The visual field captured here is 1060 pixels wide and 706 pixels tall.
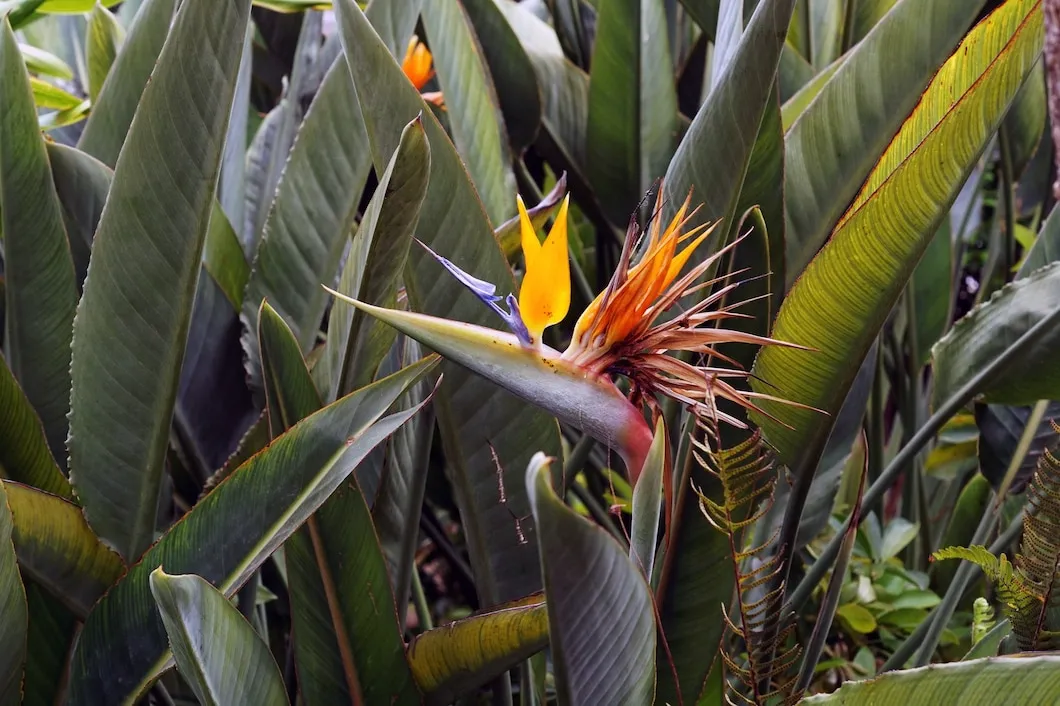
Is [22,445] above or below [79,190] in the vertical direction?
below

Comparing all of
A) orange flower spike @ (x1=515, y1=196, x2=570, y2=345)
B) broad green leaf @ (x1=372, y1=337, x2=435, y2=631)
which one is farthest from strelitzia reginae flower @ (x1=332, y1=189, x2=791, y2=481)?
broad green leaf @ (x1=372, y1=337, x2=435, y2=631)

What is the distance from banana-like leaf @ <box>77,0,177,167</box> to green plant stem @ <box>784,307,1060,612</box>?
62 centimetres

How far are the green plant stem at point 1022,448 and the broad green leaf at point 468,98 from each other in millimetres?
444

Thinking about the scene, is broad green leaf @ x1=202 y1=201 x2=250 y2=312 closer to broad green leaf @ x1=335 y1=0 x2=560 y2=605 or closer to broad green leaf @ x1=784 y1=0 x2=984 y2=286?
broad green leaf @ x1=335 y1=0 x2=560 y2=605

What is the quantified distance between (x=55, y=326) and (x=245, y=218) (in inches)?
14.2

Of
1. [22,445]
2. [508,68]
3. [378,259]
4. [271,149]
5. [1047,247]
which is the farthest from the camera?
[271,149]

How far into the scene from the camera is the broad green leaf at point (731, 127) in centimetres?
49

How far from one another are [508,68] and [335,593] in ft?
1.86

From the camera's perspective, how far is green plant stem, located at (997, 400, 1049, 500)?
0.75m

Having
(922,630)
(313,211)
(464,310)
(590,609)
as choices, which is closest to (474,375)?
(464,310)

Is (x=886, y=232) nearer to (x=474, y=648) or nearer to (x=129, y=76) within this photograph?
(x=474, y=648)

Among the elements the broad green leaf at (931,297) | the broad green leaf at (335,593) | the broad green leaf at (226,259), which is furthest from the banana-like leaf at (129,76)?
the broad green leaf at (931,297)

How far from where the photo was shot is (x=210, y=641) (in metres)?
0.44

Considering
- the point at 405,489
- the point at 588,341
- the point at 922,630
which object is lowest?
the point at 922,630
